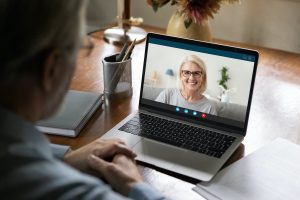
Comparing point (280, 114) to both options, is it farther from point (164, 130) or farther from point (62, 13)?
point (62, 13)

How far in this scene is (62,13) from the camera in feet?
2.22

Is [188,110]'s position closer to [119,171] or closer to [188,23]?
[119,171]

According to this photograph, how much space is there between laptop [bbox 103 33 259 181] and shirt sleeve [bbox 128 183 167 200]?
0.17 m

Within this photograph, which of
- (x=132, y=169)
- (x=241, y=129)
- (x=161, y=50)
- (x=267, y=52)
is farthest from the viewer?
(x=267, y=52)

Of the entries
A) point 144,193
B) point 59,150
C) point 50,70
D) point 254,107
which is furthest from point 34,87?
point 254,107

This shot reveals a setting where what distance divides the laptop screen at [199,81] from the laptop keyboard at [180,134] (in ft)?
0.13

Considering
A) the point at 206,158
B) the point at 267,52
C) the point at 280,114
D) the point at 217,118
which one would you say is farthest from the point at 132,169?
the point at 267,52

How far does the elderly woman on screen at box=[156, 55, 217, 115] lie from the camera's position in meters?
1.29

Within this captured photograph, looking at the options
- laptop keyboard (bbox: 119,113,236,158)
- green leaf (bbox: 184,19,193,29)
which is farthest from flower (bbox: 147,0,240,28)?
laptop keyboard (bbox: 119,113,236,158)

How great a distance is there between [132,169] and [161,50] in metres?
0.44

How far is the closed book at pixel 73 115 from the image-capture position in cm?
127

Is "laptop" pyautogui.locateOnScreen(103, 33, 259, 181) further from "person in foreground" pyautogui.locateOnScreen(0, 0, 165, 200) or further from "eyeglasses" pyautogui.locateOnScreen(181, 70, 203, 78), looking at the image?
"person in foreground" pyautogui.locateOnScreen(0, 0, 165, 200)

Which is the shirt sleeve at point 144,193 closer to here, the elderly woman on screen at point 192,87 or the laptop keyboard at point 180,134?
the laptop keyboard at point 180,134

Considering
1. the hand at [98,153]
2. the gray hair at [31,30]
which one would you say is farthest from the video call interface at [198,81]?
the gray hair at [31,30]
